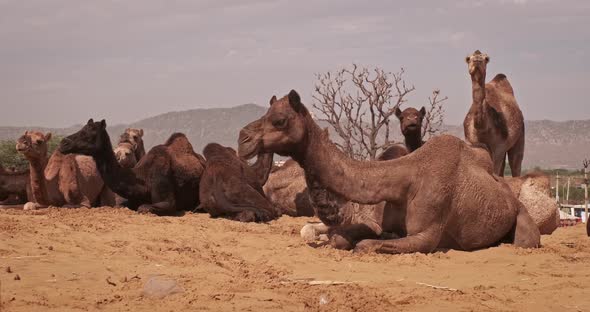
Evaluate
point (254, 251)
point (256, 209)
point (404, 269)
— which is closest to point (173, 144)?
point (256, 209)

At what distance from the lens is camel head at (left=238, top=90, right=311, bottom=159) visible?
927 cm

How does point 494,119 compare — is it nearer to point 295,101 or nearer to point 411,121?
point 411,121

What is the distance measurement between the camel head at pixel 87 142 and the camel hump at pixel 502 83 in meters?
7.50

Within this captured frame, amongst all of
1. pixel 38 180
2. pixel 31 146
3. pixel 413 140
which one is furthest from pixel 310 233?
pixel 31 146

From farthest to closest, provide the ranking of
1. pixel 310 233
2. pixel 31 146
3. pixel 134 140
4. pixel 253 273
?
pixel 134 140 < pixel 31 146 < pixel 310 233 < pixel 253 273

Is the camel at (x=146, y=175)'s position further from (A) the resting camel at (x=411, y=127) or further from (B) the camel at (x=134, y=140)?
(B) the camel at (x=134, y=140)

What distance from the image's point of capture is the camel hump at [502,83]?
16.1 metres

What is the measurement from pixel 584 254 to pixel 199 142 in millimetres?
163937

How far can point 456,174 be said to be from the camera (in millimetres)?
9508

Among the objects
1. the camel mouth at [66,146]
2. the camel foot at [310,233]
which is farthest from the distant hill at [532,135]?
the camel foot at [310,233]

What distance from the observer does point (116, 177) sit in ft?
47.1

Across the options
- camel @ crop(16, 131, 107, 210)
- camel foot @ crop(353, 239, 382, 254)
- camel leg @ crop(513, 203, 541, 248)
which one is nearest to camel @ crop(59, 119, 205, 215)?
camel @ crop(16, 131, 107, 210)

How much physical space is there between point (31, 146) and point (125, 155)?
9.14ft

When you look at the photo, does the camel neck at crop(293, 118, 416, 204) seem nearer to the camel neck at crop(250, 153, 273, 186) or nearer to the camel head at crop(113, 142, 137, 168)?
the camel neck at crop(250, 153, 273, 186)
